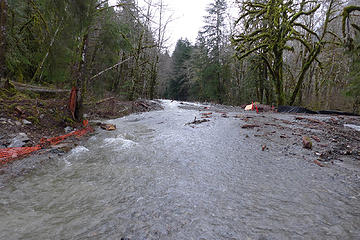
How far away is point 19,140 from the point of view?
11.4 feet

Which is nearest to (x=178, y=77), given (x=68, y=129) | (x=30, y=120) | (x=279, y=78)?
(x=279, y=78)

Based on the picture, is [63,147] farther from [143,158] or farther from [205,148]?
[205,148]

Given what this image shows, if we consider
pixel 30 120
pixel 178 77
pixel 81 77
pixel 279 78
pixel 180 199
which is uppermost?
pixel 178 77

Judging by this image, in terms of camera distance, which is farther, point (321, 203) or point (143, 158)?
point (143, 158)

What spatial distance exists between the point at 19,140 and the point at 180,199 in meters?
3.51

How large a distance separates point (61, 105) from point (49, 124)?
2.90ft

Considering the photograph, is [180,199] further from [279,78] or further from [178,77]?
[178,77]

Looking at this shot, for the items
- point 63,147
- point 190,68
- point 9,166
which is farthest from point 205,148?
point 190,68

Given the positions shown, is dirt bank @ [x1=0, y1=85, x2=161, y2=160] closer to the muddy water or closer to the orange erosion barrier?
the orange erosion barrier

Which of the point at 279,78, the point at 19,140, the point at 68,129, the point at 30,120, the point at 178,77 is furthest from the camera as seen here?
the point at 178,77

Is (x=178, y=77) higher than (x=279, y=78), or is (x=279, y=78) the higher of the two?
(x=178, y=77)

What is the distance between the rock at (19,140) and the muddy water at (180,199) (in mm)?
1017

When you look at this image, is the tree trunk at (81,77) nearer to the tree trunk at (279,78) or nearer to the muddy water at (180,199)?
the muddy water at (180,199)

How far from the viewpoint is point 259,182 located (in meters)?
2.21
